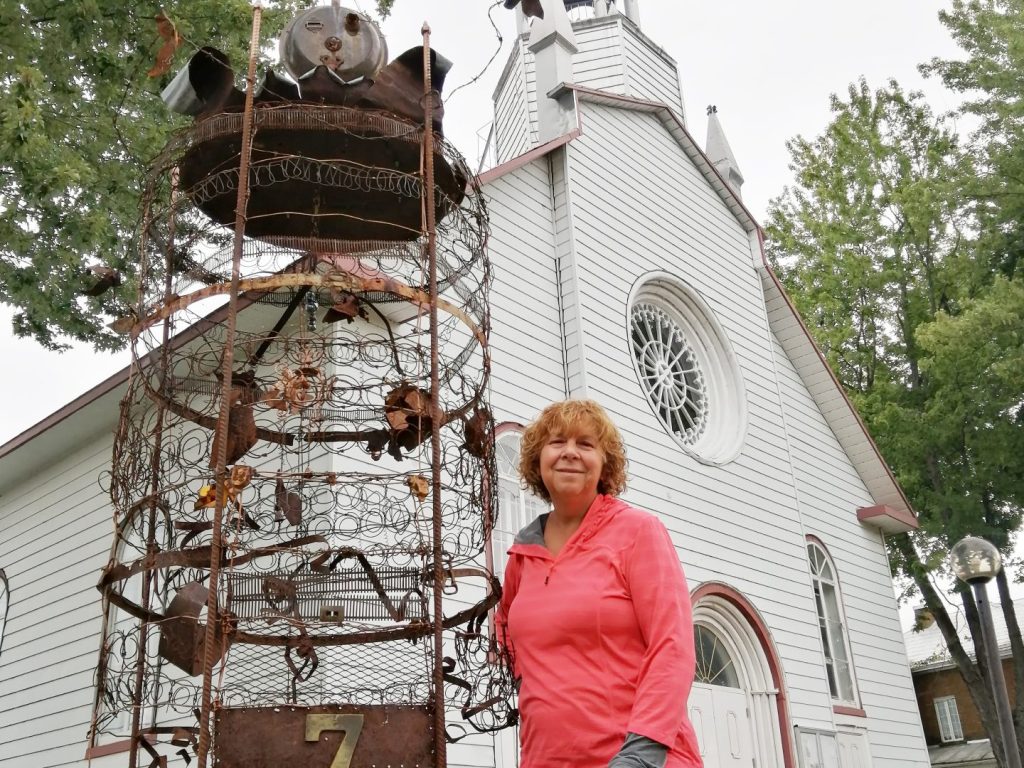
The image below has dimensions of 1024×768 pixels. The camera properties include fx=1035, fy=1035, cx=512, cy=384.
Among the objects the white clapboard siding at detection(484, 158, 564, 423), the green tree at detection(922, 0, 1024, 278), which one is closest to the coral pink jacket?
the white clapboard siding at detection(484, 158, 564, 423)

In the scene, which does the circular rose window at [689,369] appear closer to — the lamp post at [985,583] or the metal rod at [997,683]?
the lamp post at [985,583]

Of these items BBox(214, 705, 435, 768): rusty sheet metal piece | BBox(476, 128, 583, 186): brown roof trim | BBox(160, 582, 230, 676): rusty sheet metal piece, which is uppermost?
BBox(476, 128, 583, 186): brown roof trim

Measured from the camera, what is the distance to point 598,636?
9.07ft

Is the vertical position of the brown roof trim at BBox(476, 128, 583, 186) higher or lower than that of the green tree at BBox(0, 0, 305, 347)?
higher

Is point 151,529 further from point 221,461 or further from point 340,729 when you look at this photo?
point 340,729

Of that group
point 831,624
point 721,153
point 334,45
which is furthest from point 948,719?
point 334,45

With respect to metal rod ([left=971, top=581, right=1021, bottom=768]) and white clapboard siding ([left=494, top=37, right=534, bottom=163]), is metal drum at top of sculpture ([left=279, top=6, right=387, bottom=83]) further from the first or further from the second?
white clapboard siding ([left=494, top=37, right=534, bottom=163])

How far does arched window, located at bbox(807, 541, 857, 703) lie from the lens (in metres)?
13.6

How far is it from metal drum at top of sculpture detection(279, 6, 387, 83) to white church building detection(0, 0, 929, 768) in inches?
177

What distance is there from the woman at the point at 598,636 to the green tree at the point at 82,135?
5350 millimetres

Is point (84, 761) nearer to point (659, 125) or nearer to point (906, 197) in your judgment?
point (659, 125)

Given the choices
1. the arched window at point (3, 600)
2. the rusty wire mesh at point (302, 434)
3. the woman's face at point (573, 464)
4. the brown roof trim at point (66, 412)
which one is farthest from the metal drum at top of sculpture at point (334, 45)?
the arched window at point (3, 600)

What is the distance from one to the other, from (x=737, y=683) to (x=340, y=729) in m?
8.50

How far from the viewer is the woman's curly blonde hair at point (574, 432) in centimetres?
314
